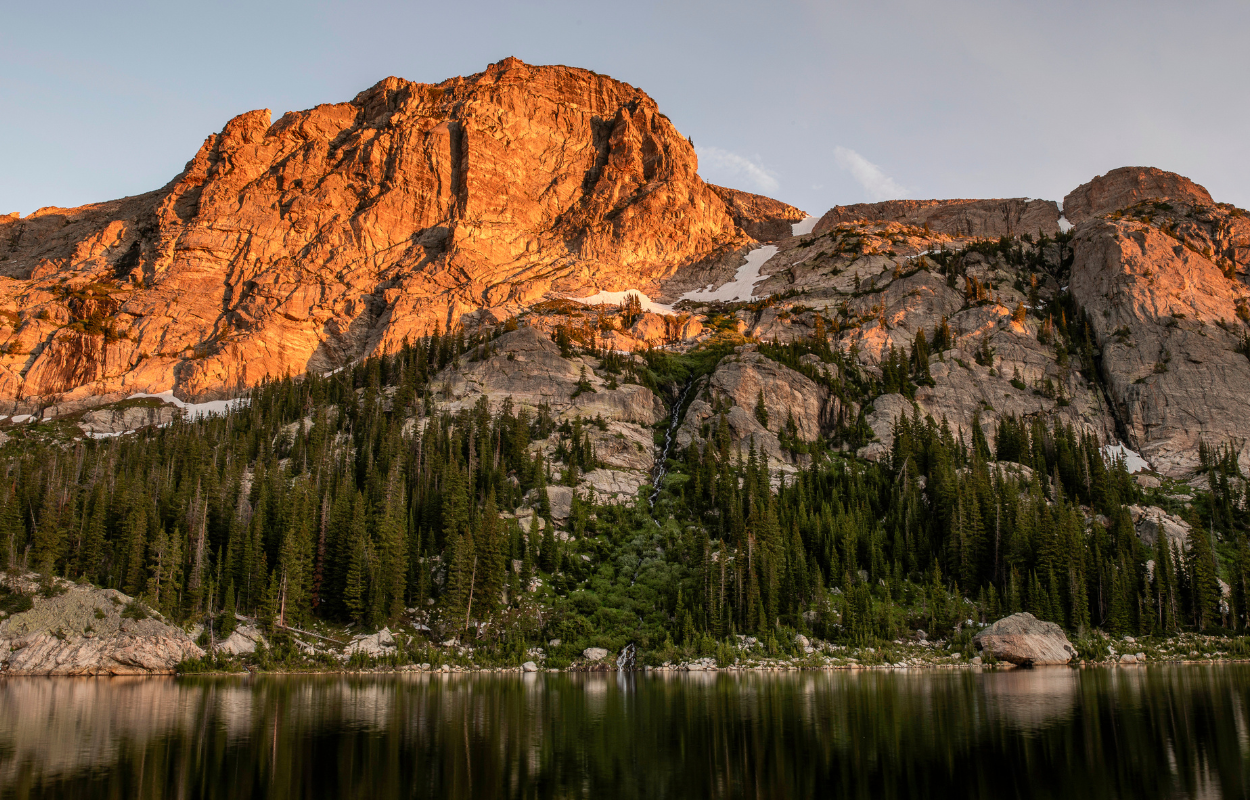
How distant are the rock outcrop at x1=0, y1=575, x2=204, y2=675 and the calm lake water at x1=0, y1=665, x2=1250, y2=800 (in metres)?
10.1

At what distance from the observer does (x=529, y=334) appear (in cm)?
14300

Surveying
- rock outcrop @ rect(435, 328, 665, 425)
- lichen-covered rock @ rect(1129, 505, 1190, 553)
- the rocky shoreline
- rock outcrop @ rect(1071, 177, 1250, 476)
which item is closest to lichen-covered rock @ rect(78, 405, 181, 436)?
rock outcrop @ rect(435, 328, 665, 425)

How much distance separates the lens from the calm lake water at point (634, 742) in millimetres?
22781

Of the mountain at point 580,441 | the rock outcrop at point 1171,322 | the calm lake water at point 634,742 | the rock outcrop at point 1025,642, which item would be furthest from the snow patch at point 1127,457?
the calm lake water at point 634,742

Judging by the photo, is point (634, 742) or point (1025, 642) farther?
point (1025, 642)

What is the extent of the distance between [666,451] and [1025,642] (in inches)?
2535

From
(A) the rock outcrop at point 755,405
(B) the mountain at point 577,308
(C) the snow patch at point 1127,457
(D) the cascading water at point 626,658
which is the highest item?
(B) the mountain at point 577,308

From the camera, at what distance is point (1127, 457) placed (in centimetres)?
12900

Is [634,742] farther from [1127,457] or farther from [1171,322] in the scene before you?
[1171,322]

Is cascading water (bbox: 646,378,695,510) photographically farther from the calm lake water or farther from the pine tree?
the calm lake water

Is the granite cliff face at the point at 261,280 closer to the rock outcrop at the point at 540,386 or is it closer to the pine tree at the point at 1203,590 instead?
the rock outcrop at the point at 540,386

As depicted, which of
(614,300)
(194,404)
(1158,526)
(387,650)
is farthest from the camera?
(614,300)

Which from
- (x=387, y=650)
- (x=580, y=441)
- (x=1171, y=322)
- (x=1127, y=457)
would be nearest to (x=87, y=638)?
(x=387, y=650)

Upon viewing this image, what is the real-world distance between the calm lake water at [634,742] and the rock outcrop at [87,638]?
399 inches
